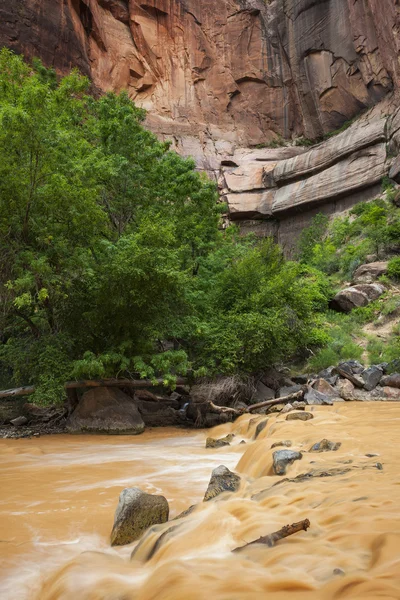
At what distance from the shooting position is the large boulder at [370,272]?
75.9 feet

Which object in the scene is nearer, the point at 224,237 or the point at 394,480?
the point at 394,480

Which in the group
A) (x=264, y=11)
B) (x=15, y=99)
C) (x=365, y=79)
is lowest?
(x=15, y=99)

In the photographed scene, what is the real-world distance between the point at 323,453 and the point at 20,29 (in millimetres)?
32158

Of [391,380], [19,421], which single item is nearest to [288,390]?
[391,380]

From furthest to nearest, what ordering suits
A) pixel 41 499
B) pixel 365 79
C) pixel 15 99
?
pixel 365 79 → pixel 15 99 → pixel 41 499

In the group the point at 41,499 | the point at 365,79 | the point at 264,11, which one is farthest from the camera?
the point at 264,11

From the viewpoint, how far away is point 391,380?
40.7ft

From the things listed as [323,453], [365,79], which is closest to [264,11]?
[365,79]

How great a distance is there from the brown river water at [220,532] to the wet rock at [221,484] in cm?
16

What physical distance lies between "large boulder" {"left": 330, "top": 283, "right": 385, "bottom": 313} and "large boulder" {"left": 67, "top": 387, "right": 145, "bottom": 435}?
13598 millimetres

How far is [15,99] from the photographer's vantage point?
38.1 feet

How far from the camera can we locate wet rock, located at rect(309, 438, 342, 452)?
5.78 m

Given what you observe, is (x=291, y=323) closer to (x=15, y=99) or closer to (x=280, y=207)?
(x=15, y=99)

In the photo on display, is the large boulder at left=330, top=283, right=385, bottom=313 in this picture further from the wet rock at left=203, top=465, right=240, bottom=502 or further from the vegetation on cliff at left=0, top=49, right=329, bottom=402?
the wet rock at left=203, top=465, right=240, bottom=502
